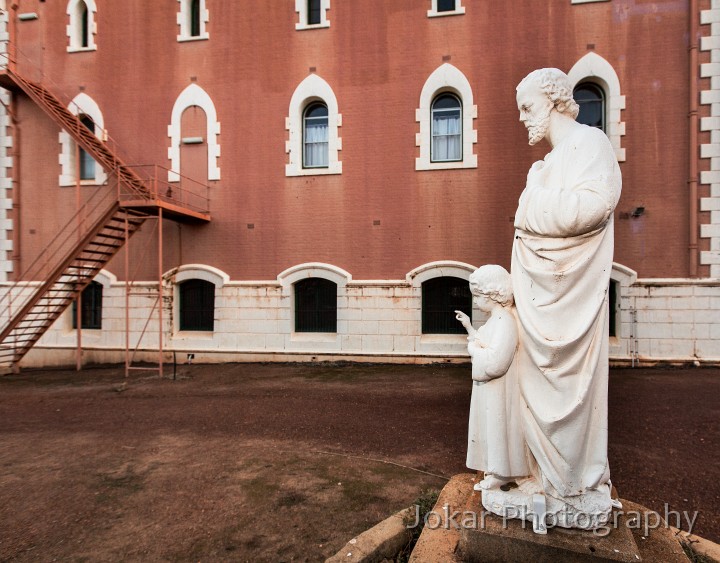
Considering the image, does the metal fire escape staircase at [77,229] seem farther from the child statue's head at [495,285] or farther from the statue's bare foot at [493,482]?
the statue's bare foot at [493,482]

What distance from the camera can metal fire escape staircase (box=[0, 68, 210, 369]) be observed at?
991 centimetres

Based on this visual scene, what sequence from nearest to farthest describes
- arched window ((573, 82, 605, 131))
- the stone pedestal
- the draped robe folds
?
1. the stone pedestal
2. the draped robe folds
3. arched window ((573, 82, 605, 131))

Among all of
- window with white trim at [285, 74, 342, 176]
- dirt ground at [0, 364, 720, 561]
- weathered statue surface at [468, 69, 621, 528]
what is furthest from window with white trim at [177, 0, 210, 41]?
weathered statue surface at [468, 69, 621, 528]

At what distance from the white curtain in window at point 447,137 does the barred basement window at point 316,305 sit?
458cm

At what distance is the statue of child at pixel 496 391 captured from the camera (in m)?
2.48

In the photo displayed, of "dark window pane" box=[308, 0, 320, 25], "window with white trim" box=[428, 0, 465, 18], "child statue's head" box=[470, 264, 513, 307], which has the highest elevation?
"dark window pane" box=[308, 0, 320, 25]

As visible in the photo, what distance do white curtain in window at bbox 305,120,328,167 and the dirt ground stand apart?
6.20m

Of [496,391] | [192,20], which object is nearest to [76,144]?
[192,20]

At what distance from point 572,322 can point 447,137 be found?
9.78 m

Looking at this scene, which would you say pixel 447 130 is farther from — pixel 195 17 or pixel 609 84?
pixel 195 17

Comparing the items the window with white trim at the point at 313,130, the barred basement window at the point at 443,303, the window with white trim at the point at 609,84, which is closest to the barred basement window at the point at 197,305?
the window with white trim at the point at 313,130

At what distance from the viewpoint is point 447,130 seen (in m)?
11.1

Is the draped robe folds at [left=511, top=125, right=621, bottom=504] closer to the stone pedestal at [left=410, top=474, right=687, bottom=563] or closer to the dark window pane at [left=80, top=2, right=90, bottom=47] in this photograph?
the stone pedestal at [left=410, top=474, right=687, bottom=563]

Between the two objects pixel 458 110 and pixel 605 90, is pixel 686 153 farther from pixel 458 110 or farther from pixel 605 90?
pixel 458 110
